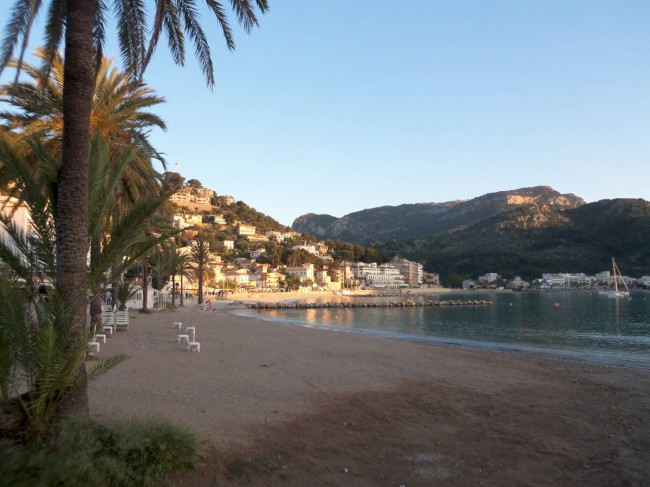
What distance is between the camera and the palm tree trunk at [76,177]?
5.68 m

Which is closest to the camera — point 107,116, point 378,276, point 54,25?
point 54,25

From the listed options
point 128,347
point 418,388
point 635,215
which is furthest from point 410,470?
point 635,215

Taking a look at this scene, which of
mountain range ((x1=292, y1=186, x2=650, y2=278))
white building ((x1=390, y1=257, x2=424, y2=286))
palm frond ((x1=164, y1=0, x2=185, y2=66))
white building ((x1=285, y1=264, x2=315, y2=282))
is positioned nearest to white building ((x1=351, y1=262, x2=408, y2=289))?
white building ((x1=390, y1=257, x2=424, y2=286))

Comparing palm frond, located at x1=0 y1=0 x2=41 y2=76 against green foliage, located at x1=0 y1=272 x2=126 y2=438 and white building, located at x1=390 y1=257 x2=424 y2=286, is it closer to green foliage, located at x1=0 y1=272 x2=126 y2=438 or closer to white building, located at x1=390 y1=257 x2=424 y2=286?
green foliage, located at x1=0 y1=272 x2=126 y2=438

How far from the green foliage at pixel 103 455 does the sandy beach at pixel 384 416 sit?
304 mm

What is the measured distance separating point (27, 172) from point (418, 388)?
29.2 feet

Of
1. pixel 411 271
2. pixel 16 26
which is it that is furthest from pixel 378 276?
pixel 16 26

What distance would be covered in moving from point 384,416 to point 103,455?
5.13 metres

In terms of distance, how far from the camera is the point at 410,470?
19.6 ft

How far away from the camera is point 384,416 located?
8508mm

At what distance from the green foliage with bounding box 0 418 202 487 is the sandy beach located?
30 centimetres

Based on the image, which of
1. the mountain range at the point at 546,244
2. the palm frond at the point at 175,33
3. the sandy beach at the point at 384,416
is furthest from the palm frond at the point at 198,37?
the mountain range at the point at 546,244

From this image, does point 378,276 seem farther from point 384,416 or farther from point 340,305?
point 384,416

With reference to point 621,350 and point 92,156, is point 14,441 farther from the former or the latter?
point 621,350
